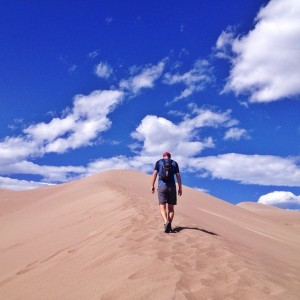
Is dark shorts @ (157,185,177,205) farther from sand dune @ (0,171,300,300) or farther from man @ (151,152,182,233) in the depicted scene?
sand dune @ (0,171,300,300)

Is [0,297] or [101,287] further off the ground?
[101,287]

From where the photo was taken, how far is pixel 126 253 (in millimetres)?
5230

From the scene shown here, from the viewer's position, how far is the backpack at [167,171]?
24.8ft

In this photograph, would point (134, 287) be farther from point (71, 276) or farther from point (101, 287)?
point (71, 276)

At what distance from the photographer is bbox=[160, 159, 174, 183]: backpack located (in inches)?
298

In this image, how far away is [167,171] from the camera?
7570 mm

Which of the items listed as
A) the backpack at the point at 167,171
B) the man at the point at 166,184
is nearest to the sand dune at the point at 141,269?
the man at the point at 166,184

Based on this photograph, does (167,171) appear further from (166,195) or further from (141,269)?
(141,269)

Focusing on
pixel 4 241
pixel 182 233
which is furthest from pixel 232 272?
pixel 4 241

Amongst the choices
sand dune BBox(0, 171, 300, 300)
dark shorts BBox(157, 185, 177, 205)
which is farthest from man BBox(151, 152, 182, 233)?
sand dune BBox(0, 171, 300, 300)

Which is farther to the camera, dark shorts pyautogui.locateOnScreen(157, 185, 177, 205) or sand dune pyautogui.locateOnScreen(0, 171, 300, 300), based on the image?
dark shorts pyautogui.locateOnScreen(157, 185, 177, 205)

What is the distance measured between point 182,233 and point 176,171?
1.48m

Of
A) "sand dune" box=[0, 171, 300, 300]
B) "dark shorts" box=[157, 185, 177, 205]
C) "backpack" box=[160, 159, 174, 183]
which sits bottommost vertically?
"sand dune" box=[0, 171, 300, 300]

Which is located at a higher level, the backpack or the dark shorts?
the backpack
